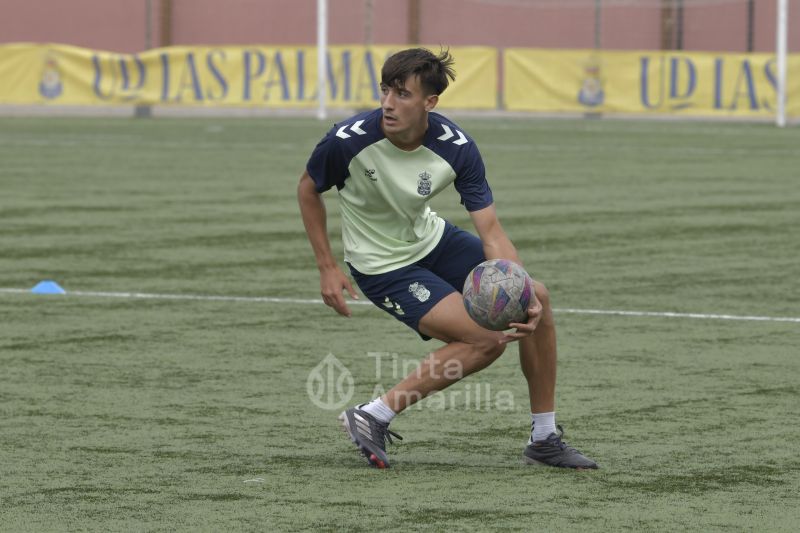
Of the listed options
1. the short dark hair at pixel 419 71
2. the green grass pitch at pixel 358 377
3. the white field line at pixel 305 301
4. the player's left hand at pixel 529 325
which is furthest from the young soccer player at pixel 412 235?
the white field line at pixel 305 301

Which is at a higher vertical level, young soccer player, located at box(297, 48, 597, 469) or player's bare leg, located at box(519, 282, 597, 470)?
young soccer player, located at box(297, 48, 597, 469)

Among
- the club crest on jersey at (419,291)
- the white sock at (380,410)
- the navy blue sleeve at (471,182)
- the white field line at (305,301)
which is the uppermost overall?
the navy blue sleeve at (471,182)

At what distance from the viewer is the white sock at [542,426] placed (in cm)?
706

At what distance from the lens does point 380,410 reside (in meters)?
7.14

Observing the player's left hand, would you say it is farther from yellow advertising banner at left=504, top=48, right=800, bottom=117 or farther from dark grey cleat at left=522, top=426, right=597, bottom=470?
yellow advertising banner at left=504, top=48, right=800, bottom=117

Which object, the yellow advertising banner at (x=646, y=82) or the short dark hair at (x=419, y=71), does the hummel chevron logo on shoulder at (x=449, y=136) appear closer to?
the short dark hair at (x=419, y=71)

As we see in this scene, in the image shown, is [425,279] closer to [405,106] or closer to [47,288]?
[405,106]

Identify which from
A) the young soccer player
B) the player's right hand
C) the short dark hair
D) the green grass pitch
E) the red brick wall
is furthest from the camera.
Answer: the red brick wall

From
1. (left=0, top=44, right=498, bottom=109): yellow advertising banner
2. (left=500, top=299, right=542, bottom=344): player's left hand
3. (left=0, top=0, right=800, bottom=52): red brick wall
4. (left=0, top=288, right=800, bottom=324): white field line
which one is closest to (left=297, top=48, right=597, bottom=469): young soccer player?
(left=500, top=299, right=542, bottom=344): player's left hand

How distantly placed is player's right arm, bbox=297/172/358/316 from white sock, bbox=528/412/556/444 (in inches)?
33.7

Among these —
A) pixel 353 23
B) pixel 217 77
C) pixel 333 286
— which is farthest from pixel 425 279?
pixel 353 23

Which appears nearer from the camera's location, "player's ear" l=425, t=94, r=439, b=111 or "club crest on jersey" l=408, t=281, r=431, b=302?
"player's ear" l=425, t=94, r=439, b=111

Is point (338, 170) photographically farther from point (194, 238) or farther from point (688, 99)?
point (688, 99)

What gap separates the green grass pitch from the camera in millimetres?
6391
